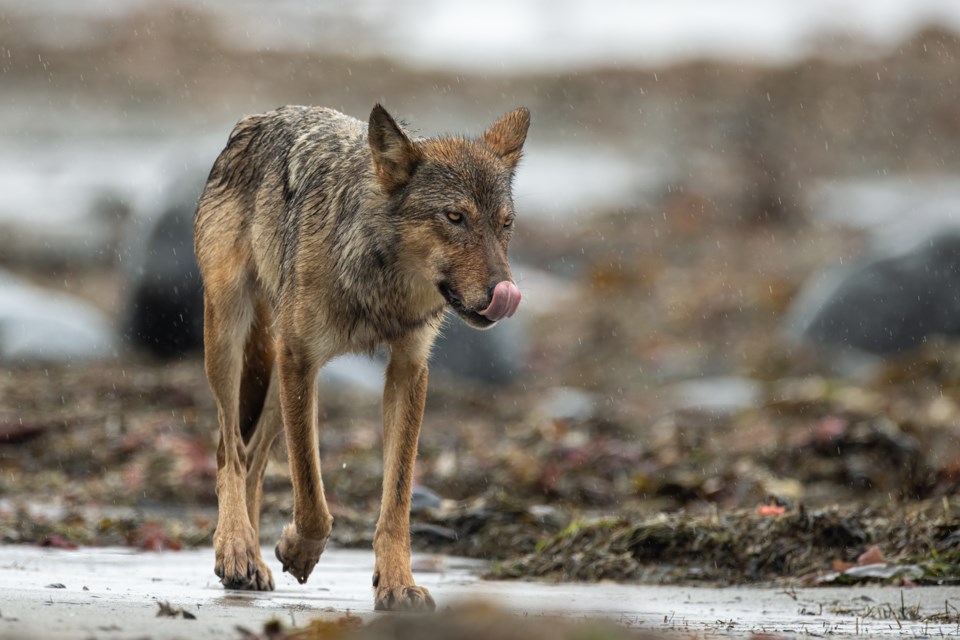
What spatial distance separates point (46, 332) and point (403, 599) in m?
11.0

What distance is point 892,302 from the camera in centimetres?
1599

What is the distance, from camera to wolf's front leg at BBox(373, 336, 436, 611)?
239 inches

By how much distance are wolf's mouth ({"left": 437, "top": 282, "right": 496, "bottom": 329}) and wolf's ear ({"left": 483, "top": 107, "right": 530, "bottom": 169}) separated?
97cm

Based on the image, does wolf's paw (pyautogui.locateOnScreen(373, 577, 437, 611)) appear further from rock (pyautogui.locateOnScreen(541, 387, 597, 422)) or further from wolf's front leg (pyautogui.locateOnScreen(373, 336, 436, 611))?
rock (pyautogui.locateOnScreen(541, 387, 597, 422))

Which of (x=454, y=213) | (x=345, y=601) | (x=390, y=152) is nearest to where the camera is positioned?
(x=345, y=601)

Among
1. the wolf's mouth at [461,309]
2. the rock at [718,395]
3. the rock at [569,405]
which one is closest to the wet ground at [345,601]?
the wolf's mouth at [461,309]

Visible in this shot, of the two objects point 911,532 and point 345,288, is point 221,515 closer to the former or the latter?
point 345,288

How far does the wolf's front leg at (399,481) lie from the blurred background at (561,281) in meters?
1.76

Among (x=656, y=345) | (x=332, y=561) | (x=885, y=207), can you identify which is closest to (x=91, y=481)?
(x=332, y=561)

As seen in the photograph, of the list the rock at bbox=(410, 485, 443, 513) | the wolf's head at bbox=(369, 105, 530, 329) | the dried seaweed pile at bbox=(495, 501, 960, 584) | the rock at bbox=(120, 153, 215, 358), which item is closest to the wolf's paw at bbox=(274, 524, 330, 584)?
the dried seaweed pile at bbox=(495, 501, 960, 584)

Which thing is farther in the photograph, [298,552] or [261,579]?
[261,579]

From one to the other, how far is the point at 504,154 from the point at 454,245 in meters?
0.94

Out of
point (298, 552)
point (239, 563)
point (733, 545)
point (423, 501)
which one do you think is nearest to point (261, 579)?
point (239, 563)

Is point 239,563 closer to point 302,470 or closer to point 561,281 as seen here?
point 302,470
